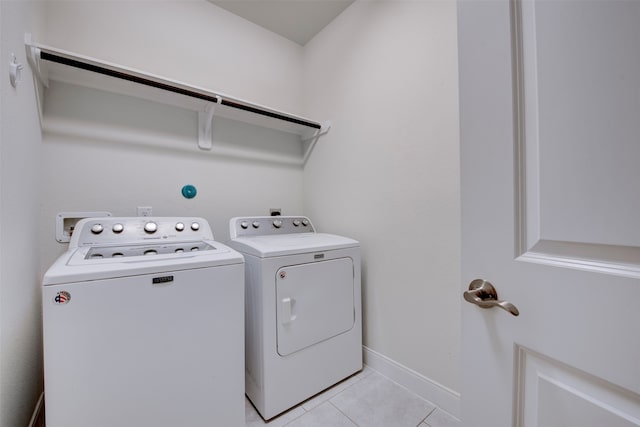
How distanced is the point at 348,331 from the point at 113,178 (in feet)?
5.96

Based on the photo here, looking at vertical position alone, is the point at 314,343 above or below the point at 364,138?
below

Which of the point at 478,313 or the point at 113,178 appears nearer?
the point at 478,313

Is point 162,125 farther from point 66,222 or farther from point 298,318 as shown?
point 298,318

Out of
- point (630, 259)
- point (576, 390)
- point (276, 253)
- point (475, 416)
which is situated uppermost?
point (630, 259)

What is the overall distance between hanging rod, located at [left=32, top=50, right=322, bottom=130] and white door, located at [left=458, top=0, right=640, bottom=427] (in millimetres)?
1480

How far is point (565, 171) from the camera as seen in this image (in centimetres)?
49

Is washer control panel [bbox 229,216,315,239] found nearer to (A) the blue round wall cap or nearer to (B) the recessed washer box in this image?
(A) the blue round wall cap

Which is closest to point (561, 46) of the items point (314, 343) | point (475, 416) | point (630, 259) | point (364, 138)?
point (630, 259)

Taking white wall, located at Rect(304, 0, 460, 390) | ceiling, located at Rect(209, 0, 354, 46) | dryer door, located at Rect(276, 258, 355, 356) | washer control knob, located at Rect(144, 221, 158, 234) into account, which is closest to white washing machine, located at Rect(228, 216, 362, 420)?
dryer door, located at Rect(276, 258, 355, 356)

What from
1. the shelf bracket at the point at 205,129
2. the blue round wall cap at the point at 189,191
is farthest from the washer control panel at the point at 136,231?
the shelf bracket at the point at 205,129

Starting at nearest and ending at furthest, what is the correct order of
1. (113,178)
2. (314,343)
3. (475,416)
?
1. (475,416)
2. (314,343)
3. (113,178)

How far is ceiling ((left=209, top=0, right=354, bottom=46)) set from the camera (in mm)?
1981

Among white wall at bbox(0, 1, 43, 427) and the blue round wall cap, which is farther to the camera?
the blue round wall cap

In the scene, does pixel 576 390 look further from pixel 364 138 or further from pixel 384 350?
pixel 364 138
